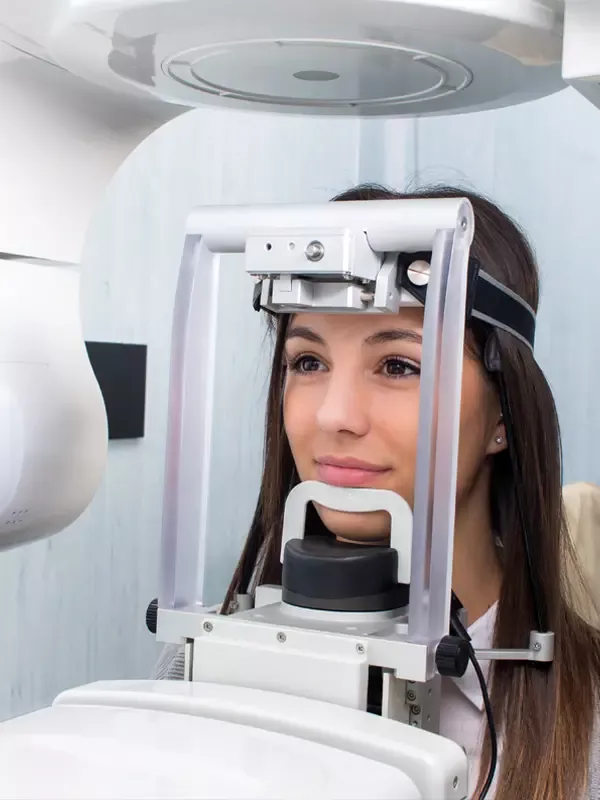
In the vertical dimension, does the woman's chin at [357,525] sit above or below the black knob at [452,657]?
above

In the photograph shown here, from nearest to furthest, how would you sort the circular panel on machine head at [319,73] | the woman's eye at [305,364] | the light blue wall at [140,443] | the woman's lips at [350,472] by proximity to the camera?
the circular panel on machine head at [319,73]
the woman's lips at [350,472]
the woman's eye at [305,364]
the light blue wall at [140,443]

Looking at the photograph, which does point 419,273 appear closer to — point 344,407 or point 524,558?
point 344,407

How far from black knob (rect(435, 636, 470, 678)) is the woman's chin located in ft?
0.72

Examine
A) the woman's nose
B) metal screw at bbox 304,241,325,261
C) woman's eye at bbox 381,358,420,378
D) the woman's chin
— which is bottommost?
the woman's chin

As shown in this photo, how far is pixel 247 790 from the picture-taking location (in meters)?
0.65

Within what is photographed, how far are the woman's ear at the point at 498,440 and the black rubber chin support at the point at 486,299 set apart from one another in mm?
136

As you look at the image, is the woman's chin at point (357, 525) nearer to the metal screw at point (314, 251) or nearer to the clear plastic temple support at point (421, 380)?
the clear plastic temple support at point (421, 380)

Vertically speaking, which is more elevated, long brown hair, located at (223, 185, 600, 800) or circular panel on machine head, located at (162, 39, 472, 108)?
circular panel on machine head, located at (162, 39, 472, 108)

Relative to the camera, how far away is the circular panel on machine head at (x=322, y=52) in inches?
29.8

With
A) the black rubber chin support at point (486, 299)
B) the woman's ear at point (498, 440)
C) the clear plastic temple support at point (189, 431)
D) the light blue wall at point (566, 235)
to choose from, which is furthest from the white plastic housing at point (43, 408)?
the light blue wall at point (566, 235)

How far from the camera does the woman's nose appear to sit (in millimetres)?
1055

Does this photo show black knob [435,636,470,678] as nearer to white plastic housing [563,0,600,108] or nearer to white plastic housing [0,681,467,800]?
white plastic housing [0,681,467,800]

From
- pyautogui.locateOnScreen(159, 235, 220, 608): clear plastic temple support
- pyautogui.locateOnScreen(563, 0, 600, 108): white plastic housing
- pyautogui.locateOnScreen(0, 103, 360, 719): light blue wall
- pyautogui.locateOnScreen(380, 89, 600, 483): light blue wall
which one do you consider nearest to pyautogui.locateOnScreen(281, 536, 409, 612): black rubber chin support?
pyautogui.locateOnScreen(159, 235, 220, 608): clear plastic temple support

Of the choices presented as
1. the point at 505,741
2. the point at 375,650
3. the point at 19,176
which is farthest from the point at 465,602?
the point at 19,176
